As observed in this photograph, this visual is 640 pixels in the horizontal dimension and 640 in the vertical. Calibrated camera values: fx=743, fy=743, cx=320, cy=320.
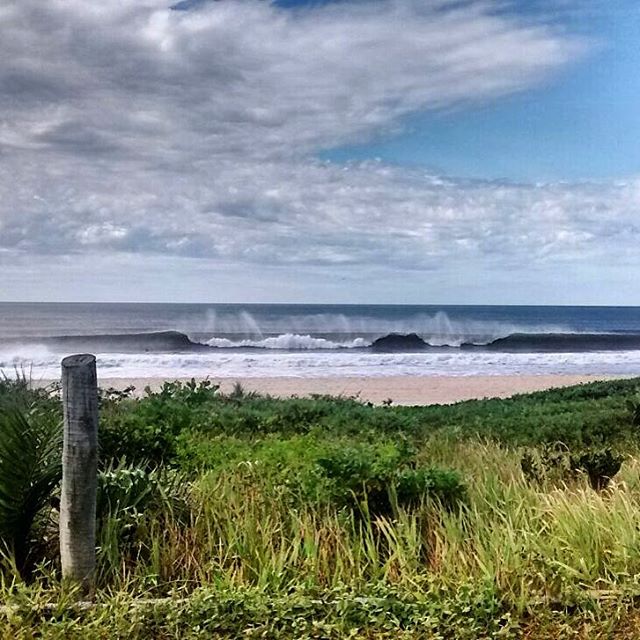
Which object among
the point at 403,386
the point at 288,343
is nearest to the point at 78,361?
the point at 403,386

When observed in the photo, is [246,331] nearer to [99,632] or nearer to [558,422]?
[558,422]

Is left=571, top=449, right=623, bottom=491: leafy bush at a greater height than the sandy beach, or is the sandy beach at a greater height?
left=571, top=449, right=623, bottom=491: leafy bush

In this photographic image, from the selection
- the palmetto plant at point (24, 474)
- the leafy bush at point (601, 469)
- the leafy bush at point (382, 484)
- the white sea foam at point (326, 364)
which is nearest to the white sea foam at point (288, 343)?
the white sea foam at point (326, 364)

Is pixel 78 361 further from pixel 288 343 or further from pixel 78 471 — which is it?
pixel 288 343

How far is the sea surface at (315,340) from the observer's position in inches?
1025

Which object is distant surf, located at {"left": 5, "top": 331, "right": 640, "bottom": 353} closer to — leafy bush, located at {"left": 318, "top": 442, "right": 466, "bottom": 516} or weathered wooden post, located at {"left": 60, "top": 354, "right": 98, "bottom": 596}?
leafy bush, located at {"left": 318, "top": 442, "right": 466, "bottom": 516}

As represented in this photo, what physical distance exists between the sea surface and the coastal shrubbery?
14855mm

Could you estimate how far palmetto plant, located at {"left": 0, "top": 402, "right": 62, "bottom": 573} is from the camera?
3562 mm

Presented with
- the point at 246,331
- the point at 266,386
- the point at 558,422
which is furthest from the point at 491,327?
the point at 558,422

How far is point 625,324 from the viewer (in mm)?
51188

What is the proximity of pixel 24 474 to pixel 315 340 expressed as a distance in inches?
1278

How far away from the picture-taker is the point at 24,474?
3.61 m

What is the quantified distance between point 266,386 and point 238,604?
53.4 feet

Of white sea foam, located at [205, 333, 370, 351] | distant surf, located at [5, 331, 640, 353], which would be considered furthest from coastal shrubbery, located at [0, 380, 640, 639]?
white sea foam, located at [205, 333, 370, 351]
